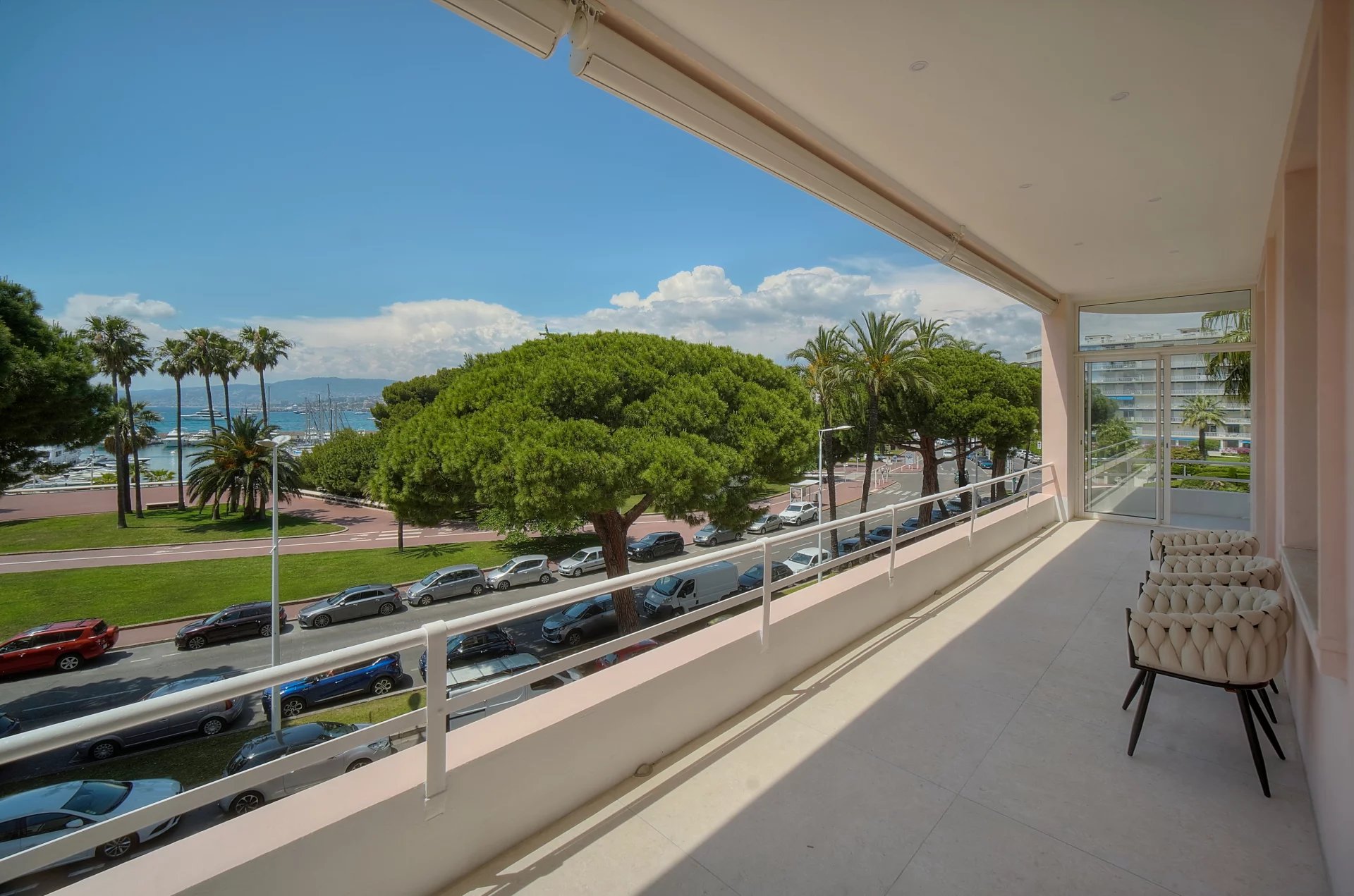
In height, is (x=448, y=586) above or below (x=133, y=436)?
below

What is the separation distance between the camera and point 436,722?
65.0 inches

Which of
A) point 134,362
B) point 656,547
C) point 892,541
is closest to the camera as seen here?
point 892,541

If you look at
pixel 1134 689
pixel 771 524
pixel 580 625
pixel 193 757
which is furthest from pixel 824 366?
pixel 193 757

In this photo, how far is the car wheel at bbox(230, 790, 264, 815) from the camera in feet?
5.89

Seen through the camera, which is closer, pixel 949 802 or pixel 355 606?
pixel 949 802

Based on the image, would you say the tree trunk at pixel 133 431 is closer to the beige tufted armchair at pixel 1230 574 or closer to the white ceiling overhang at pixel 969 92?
the white ceiling overhang at pixel 969 92

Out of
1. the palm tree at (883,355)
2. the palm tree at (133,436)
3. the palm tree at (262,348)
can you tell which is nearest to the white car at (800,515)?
the palm tree at (883,355)

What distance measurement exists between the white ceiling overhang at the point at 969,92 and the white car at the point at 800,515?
35.3m

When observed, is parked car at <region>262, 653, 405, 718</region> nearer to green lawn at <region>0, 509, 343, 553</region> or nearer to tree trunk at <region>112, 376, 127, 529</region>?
tree trunk at <region>112, 376, 127, 529</region>

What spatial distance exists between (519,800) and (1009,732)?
214 centimetres

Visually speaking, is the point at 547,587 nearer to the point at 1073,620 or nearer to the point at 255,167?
the point at 1073,620

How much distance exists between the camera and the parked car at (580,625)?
17578mm

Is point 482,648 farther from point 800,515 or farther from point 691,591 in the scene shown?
point 800,515

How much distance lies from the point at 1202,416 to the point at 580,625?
15425 millimetres
